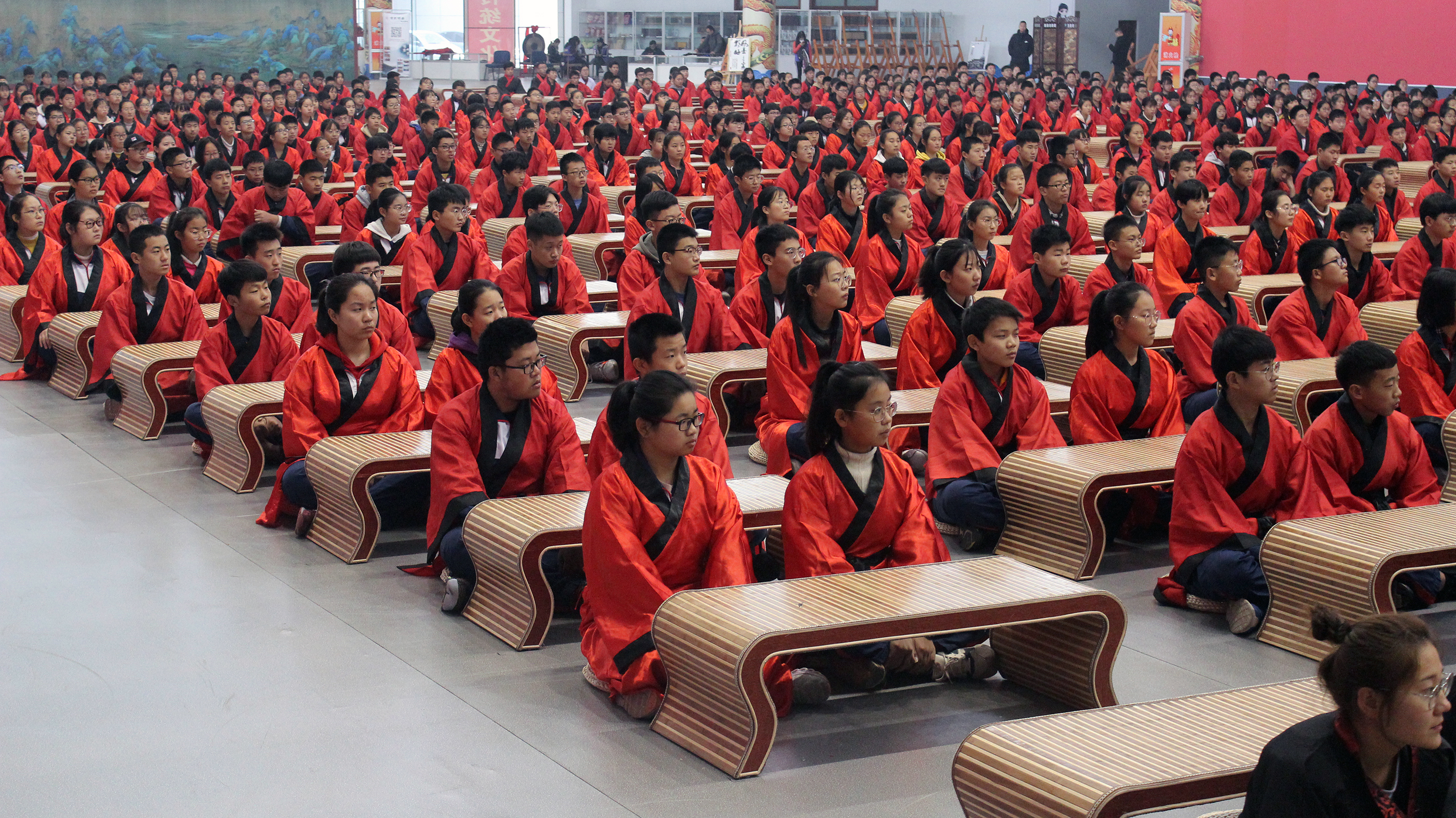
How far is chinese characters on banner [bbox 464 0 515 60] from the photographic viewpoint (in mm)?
32781

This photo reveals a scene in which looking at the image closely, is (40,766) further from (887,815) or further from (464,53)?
(464,53)

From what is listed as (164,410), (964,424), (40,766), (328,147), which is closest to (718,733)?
(40,766)

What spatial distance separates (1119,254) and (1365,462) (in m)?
3.12

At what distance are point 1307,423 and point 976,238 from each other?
2660 millimetres

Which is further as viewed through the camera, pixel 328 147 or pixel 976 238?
pixel 328 147

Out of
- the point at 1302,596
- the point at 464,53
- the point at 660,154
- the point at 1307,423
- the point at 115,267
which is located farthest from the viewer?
the point at 464,53

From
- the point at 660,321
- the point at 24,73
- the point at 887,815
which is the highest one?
the point at 24,73

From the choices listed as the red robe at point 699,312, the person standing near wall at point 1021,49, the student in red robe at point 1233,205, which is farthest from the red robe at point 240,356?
the person standing near wall at point 1021,49

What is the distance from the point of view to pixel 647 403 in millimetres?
4230

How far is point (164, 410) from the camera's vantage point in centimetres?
731

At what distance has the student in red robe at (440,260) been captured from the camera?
8.95 metres

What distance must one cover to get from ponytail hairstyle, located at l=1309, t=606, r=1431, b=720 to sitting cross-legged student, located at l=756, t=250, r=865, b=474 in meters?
3.82

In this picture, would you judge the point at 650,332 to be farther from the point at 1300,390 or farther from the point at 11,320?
the point at 11,320

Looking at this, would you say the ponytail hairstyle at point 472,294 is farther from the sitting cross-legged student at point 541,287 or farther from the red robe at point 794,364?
the sitting cross-legged student at point 541,287
